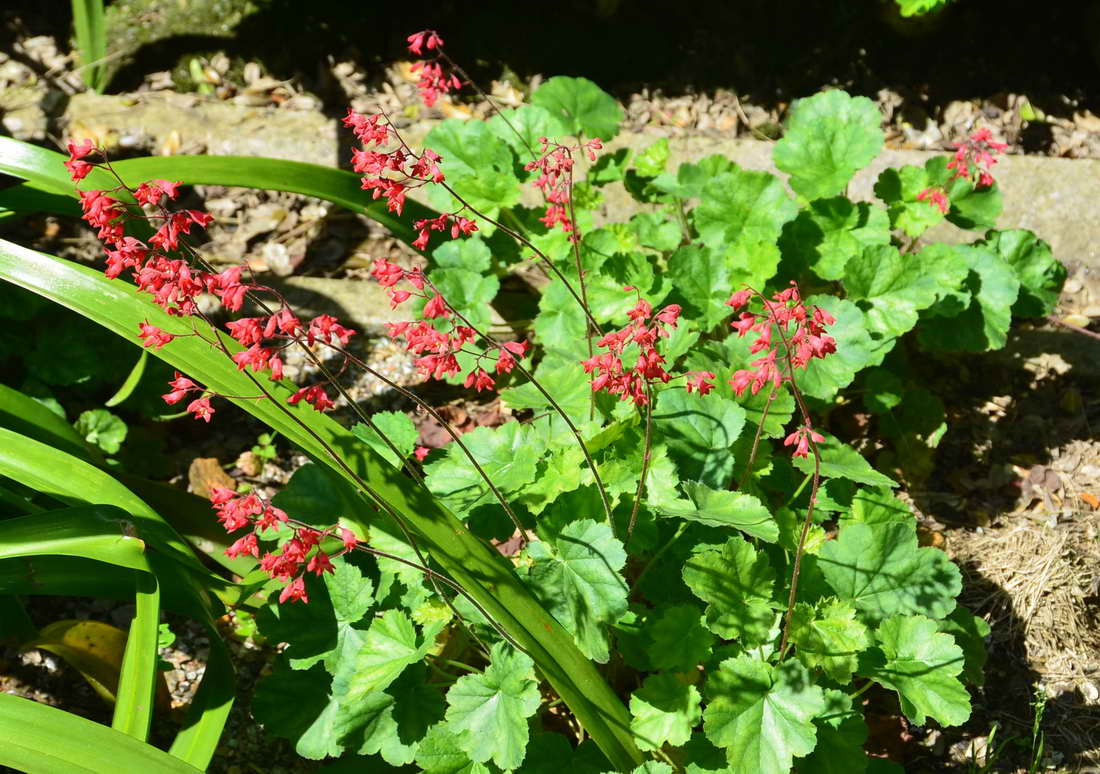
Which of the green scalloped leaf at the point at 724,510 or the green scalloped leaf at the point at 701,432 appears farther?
the green scalloped leaf at the point at 701,432

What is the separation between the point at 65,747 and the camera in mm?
1840

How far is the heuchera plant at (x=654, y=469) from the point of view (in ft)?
6.71

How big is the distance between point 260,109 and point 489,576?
3.07 m

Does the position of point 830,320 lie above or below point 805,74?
below

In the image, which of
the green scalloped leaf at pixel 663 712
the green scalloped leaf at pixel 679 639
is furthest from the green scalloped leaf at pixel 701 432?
the green scalloped leaf at pixel 663 712

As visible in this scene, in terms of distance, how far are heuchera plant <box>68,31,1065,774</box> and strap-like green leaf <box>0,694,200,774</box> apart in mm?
429

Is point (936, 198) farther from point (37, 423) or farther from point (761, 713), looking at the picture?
point (37, 423)

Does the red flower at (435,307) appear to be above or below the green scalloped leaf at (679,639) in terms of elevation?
above

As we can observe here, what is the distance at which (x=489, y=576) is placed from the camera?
2.10 meters

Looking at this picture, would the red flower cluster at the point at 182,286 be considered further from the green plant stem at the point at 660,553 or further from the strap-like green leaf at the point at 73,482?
the green plant stem at the point at 660,553

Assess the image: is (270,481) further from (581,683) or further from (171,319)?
(581,683)

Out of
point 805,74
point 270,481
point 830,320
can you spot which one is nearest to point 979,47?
point 805,74

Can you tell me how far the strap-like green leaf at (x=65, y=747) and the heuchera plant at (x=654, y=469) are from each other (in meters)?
0.43

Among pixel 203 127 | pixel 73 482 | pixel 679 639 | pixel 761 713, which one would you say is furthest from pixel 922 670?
pixel 203 127
